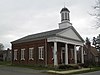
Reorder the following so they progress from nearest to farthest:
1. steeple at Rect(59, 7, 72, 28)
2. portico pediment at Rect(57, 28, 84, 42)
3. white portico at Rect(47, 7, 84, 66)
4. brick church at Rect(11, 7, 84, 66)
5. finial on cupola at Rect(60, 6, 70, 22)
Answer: brick church at Rect(11, 7, 84, 66) < white portico at Rect(47, 7, 84, 66) < portico pediment at Rect(57, 28, 84, 42) < steeple at Rect(59, 7, 72, 28) < finial on cupola at Rect(60, 6, 70, 22)

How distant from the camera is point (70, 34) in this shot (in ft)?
127

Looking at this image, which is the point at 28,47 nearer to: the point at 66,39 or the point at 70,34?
the point at 66,39

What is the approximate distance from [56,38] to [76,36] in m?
7.55

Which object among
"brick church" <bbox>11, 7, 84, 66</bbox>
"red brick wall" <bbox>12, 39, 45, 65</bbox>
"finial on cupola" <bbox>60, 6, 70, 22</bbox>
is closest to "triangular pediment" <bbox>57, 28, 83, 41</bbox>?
"brick church" <bbox>11, 7, 84, 66</bbox>

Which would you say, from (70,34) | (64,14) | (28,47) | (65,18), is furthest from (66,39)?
(28,47)

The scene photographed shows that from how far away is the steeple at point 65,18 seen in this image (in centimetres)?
3991

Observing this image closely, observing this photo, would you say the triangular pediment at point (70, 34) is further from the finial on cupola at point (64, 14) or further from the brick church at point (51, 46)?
the finial on cupola at point (64, 14)

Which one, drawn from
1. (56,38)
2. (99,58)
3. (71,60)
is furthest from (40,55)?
(99,58)

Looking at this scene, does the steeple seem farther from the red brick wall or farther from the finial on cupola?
the red brick wall

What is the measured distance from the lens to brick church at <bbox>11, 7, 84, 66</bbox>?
3519cm

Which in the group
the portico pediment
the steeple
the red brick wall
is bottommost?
the red brick wall

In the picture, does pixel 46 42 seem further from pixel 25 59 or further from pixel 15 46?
pixel 15 46

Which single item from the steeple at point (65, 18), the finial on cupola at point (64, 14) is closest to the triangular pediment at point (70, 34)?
the steeple at point (65, 18)

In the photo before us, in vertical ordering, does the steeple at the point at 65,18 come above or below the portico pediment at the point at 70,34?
above
